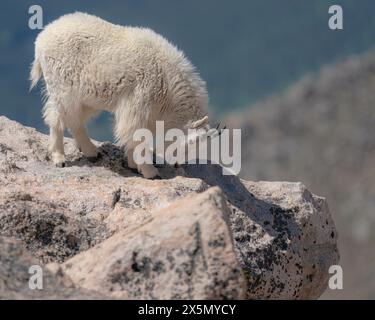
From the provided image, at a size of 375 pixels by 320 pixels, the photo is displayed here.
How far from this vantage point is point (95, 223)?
963 cm

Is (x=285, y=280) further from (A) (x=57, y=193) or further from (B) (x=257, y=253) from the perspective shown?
(A) (x=57, y=193)

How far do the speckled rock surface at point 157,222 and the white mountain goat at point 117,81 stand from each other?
1.61ft

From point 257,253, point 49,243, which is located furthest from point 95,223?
point 257,253

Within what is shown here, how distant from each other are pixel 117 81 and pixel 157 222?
4682 mm

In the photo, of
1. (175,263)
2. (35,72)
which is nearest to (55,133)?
(35,72)

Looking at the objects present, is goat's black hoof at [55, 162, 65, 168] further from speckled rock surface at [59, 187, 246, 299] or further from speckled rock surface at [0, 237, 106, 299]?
speckled rock surface at [59, 187, 246, 299]

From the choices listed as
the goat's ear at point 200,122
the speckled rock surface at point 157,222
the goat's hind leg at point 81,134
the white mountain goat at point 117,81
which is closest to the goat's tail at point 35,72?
the white mountain goat at point 117,81

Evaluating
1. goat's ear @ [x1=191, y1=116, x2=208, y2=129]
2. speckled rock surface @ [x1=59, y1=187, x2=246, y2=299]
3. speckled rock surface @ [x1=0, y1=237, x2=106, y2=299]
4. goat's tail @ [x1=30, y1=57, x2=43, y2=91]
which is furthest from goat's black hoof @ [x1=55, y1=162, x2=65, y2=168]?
speckled rock surface @ [x1=59, y1=187, x2=246, y2=299]

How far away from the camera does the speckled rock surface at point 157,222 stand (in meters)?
7.06

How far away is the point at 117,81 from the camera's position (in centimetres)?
1170

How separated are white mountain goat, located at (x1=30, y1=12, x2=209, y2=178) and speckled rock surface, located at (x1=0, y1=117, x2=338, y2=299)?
1.61ft

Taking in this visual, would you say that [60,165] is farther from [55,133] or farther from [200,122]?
[200,122]
